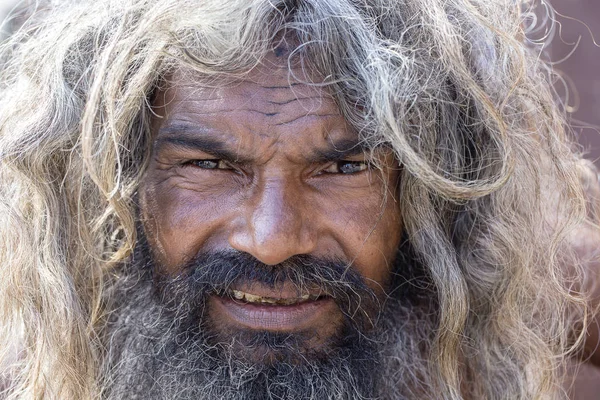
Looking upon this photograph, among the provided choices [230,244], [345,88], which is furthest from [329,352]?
[345,88]

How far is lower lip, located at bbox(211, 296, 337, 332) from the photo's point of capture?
195 centimetres

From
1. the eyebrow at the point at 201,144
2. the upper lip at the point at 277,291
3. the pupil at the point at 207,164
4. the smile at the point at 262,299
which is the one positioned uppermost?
the eyebrow at the point at 201,144

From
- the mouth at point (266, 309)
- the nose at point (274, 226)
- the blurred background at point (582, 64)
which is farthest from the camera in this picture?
the blurred background at point (582, 64)

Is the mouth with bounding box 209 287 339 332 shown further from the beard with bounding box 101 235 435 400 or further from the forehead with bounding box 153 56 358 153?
the forehead with bounding box 153 56 358 153

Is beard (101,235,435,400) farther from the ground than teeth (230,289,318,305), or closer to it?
closer to it

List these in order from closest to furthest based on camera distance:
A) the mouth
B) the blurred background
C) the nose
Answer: the nose, the mouth, the blurred background

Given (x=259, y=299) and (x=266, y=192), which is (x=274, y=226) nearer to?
(x=266, y=192)

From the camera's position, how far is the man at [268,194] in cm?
188

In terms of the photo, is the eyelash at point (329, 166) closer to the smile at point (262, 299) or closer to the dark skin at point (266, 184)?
the dark skin at point (266, 184)

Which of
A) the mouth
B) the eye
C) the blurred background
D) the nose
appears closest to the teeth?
the mouth

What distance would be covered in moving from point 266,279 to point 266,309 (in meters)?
0.09

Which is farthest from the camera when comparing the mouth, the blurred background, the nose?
the blurred background

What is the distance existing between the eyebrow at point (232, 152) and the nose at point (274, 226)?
9 centimetres

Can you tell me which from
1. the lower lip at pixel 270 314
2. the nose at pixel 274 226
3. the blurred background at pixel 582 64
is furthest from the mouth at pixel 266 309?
the blurred background at pixel 582 64
